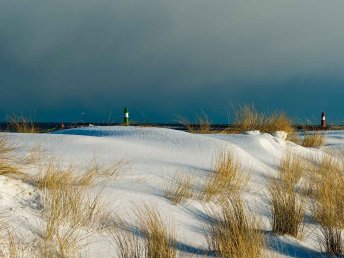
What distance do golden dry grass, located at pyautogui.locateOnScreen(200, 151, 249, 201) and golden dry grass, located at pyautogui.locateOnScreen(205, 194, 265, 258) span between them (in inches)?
28.7

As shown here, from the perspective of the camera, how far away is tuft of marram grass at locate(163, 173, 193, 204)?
3.49 metres

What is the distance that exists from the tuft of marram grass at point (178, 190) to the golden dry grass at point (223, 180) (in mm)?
117

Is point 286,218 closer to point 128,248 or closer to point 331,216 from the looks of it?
point 331,216

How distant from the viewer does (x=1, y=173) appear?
3014mm

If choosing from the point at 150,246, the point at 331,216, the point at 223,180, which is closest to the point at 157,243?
the point at 150,246

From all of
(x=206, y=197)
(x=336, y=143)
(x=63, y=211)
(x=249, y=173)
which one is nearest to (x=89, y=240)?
(x=63, y=211)

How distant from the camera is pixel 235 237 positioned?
2520 millimetres

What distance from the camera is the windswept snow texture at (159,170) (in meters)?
2.84

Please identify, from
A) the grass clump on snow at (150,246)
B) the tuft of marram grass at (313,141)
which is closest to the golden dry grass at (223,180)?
the grass clump on snow at (150,246)

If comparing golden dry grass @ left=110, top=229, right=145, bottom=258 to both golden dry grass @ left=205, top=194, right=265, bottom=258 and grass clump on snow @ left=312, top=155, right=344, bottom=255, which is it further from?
grass clump on snow @ left=312, top=155, right=344, bottom=255

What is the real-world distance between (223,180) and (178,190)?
27.2 inches

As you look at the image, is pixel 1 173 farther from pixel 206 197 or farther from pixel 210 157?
→ pixel 210 157

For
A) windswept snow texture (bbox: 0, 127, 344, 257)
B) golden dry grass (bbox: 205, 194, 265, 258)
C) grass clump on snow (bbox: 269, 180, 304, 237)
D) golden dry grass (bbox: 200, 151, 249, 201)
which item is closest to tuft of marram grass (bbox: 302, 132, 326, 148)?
windswept snow texture (bbox: 0, 127, 344, 257)

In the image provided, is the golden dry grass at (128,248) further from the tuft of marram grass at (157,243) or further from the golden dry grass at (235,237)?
the golden dry grass at (235,237)
